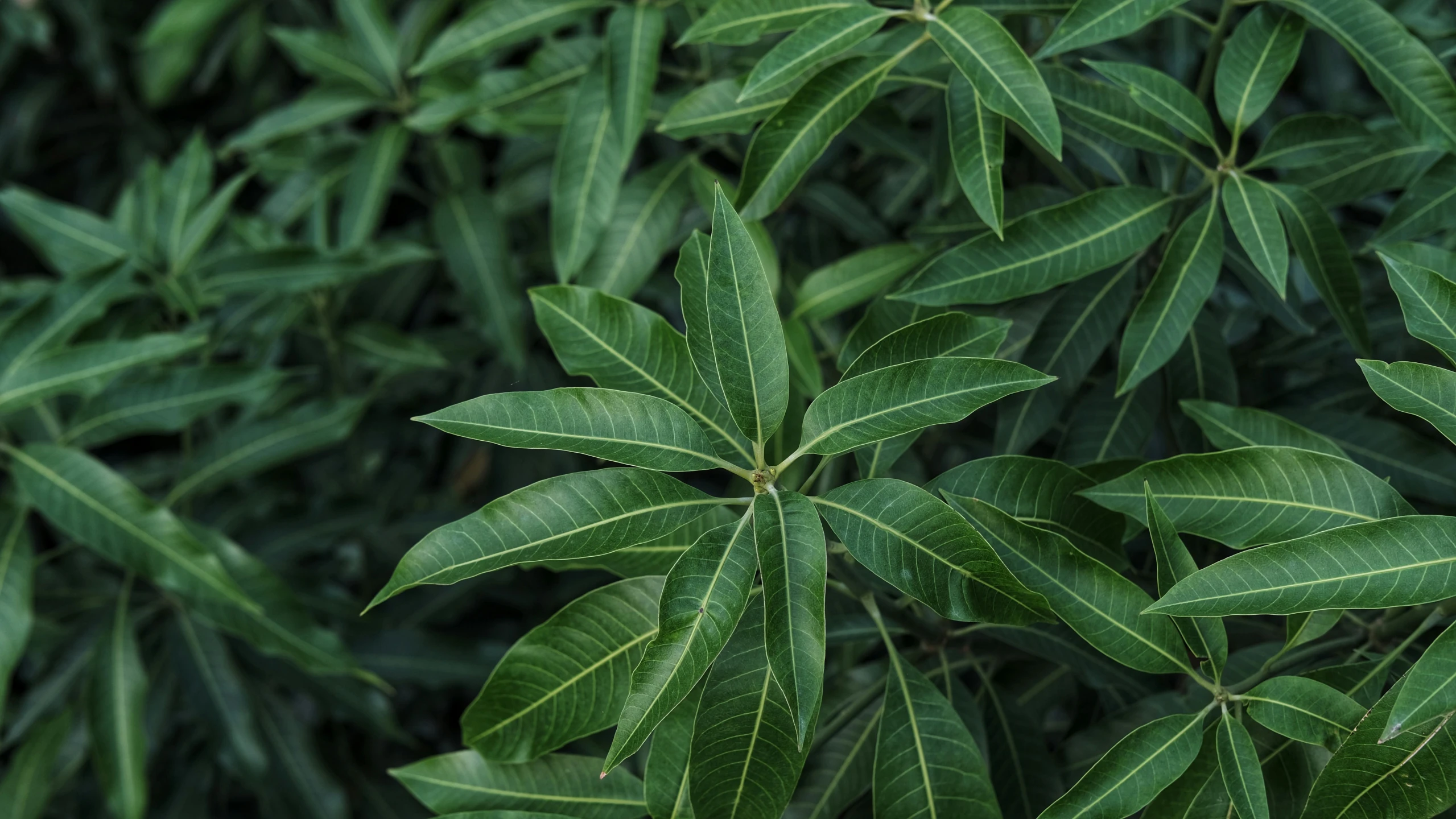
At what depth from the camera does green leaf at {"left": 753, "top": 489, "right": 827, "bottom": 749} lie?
2.20 ft

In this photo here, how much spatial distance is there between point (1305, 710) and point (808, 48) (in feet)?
1.96

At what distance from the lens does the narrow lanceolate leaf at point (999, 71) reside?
0.83 m

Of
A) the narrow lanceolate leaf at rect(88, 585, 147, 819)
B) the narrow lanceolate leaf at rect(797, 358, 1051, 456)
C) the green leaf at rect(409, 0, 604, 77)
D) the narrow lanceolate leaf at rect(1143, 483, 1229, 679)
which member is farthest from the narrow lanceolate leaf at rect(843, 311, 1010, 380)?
the narrow lanceolate leaf at rect(88, 585, 147, 819)

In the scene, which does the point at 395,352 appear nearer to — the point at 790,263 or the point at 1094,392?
the point at 790,263

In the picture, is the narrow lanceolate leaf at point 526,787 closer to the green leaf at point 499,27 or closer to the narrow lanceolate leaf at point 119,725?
the narrow lanceolate leaf at point 119,725

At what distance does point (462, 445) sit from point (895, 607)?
1.27m

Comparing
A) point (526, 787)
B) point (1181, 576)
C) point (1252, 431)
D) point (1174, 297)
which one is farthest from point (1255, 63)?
point (526, 787)

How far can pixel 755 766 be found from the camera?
748 mm

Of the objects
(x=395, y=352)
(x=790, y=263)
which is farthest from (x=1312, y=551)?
(x=395, y=352)

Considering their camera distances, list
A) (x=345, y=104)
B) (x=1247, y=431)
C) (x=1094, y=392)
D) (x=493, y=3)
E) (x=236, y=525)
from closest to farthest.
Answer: (x=1247, y=431) < (x=1094, y=392) < (x=493, y=3) < (x=345, y=104) < (x=236, y=525)

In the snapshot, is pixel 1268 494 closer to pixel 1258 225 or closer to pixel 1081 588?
pixel 1081 588

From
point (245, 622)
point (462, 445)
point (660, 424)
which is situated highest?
point (660, 424)

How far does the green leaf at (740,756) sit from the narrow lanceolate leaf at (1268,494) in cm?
31

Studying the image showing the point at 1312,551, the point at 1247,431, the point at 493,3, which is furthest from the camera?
the point at 493,3
